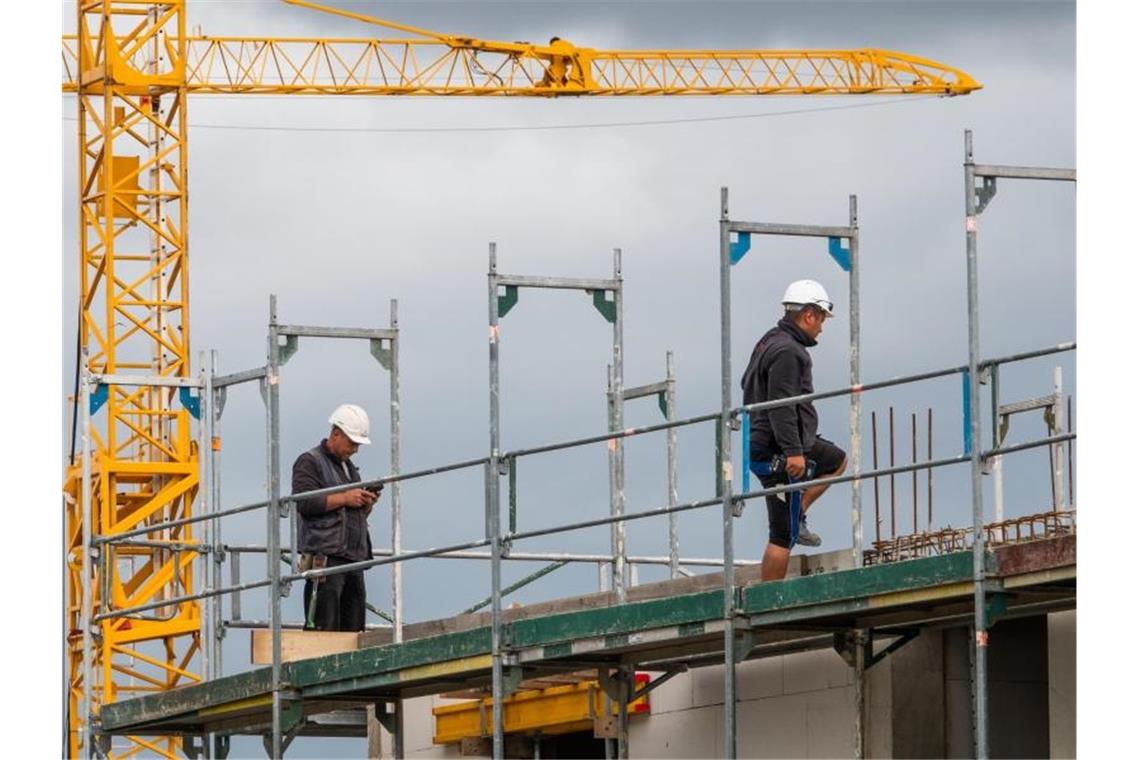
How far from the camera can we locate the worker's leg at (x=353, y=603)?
76.4 feet

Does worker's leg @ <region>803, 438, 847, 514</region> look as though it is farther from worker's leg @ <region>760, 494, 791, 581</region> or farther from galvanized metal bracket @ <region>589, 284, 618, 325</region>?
galvanized metal bracket @ <region>589, 284, 618, 325</region>

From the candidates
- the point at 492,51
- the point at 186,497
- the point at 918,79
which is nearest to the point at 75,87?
the point at 186,497

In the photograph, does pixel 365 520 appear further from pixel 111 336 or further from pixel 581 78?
pixel 581 78

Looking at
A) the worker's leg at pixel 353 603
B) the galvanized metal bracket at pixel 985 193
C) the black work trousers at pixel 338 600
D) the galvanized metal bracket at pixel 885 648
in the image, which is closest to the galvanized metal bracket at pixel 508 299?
the black work trousers at pixel 338 600

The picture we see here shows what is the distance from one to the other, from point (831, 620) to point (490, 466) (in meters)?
2.84

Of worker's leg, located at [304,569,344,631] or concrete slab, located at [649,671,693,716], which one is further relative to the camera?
worker's leg, located at [304,569,344,631]

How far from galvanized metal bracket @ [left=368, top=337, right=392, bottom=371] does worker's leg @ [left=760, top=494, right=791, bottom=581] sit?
19.1ft

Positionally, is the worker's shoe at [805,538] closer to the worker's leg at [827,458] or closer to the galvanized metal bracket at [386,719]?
the worker's leg at [827,458]

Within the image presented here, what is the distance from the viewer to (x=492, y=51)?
7131 cm

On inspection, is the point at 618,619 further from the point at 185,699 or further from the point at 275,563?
the point at 185,699

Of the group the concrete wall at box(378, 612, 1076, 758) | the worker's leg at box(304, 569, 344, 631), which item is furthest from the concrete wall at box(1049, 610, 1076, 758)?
the worker's leg at box(304, 569, 344, 631)

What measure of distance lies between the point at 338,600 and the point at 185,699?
4.91 feet

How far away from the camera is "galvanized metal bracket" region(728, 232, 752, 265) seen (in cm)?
1922

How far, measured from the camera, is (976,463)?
17.1 meters
